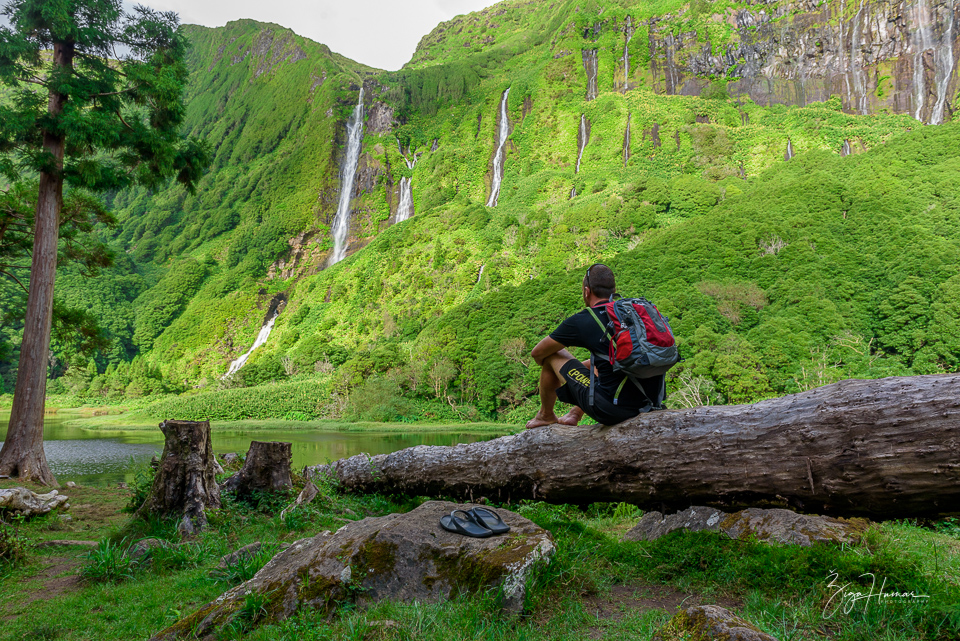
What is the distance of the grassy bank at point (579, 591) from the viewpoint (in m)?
2.63

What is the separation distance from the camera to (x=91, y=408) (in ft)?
206

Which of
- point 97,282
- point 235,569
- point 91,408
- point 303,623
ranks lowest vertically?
point 91,408

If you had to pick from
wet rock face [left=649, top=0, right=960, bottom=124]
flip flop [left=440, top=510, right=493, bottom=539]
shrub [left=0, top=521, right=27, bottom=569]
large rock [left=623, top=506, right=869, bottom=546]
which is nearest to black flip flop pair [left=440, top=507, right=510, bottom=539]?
flip flop [left=440, top=510, right=493, bottom=539]

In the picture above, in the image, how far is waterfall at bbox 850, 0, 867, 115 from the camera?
3061 inches

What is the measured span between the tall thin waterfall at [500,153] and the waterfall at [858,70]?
58.2 m

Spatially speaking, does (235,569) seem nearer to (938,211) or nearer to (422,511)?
(422,511)

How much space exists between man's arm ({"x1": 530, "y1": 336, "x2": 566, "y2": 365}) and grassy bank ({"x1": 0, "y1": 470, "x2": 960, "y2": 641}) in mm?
1607

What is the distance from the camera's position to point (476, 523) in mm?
3535

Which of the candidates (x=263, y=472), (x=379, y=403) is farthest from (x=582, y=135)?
(x=263, y=472)

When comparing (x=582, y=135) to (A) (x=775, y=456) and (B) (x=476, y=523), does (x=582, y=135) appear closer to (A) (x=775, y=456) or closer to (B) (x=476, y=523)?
(A) (x=775, y=456)

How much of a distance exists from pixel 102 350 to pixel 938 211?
2465 inches

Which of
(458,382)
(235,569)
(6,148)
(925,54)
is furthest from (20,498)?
(925,54)

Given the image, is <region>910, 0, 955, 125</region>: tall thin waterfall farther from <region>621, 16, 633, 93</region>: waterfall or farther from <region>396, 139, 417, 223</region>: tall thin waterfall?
<region>396, 139, 417, 223</region>: tall thin waterfall

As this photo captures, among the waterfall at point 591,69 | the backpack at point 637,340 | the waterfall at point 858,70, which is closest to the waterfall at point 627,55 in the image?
the waterfall at point 591,69
